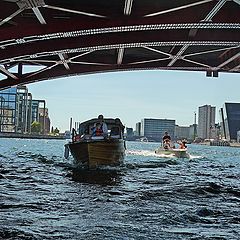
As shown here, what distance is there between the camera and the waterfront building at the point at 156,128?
17625 centimetres

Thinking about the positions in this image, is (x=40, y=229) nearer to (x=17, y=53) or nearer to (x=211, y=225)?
(x=211, y=225)

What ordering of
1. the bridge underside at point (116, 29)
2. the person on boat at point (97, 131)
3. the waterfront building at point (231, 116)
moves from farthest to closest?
1. the waterfront building at point (231, 116)
2. the person on boat at point (97, 131)
3. the bridge underside at point (116, 29)

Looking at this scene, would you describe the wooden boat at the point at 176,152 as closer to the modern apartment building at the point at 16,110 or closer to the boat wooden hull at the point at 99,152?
the boat wooden hull at the point at 99,152

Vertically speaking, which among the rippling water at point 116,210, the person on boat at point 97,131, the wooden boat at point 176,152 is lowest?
the rippling water at point 116,210

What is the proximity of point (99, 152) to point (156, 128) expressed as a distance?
15628cm

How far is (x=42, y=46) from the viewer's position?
72.7 feet

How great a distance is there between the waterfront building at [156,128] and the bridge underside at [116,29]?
5779 inches

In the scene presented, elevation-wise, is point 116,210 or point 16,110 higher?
point 16,110

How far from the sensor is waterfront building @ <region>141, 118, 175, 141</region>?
578 feet


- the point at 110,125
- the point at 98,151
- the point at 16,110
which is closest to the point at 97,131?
the point at 98,151

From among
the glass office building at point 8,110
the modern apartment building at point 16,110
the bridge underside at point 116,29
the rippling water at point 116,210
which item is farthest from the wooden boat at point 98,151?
the glass office building at point 8,110

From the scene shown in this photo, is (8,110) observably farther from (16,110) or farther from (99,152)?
(99,152)

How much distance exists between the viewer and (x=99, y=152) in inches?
948

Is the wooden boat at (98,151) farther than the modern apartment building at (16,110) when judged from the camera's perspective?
No
